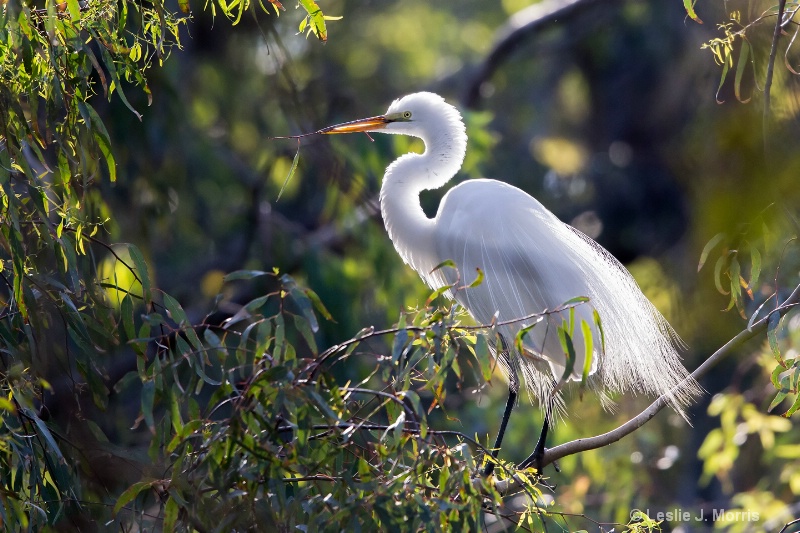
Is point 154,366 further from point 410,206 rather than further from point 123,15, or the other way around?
point 410,206

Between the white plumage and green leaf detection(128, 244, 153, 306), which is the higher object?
green leaf detection(128, 244, 153, 306)

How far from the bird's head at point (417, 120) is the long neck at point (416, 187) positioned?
27 millimetres

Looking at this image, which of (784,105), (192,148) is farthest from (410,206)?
(192,148)

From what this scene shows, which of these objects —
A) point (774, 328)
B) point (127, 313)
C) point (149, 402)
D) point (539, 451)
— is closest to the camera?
point (149, 402)

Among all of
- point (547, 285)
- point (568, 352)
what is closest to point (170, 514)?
point (568, 352)

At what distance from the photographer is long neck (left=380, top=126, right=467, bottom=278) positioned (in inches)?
96.3

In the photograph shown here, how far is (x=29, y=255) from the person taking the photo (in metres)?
1.65

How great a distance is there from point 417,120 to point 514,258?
0.44 metres

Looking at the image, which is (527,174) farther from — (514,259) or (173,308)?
(173,308)

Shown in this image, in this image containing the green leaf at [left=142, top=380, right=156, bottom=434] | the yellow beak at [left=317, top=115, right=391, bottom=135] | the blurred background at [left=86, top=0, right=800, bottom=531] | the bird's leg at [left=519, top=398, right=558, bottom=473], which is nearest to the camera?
the green leaf at [left=142, top=380, right=156, bottom=434]

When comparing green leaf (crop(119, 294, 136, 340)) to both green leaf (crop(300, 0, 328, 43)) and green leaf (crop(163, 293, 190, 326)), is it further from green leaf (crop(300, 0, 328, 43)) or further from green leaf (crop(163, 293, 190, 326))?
green leaf (crop(300, 0, 328, 43))

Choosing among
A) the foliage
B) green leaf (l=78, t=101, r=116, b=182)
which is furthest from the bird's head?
green leaf (l=78, t=101, r=116, b=182)

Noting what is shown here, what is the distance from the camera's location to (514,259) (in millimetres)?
2467

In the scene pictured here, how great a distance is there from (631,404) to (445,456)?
386cm
